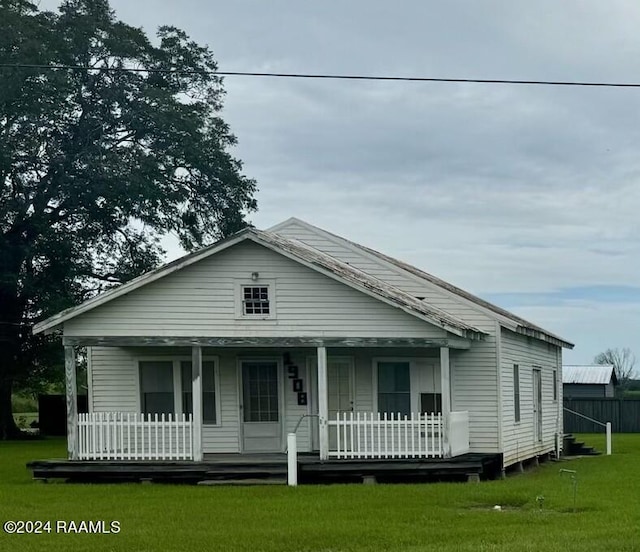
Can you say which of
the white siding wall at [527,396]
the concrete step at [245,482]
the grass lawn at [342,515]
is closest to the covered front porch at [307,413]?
the concrete step at [245,482]

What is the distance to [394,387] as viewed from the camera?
23844 mm

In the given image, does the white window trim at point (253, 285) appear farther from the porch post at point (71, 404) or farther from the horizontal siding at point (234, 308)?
the porch post at point (71, 404)

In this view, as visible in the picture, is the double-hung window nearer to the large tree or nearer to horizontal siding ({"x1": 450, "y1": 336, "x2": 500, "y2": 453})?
horizontal siding ({"x1": 450, "y1": 336, "x2": 500, "y2": 453})

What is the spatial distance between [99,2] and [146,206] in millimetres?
8168

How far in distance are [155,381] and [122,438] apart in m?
2.65

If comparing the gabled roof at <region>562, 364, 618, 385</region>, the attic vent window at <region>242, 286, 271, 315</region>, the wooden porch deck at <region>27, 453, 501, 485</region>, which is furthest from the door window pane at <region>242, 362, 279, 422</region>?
the gabled roof at <region>562, 364, 618, 385</region>

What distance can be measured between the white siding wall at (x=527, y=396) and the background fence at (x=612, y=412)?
16.4 m

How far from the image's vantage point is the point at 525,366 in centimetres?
2669

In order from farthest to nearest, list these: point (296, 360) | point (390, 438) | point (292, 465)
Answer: point (296, 360) < point (390, 438) < point (292, 465)

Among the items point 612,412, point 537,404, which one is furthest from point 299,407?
point 612,412

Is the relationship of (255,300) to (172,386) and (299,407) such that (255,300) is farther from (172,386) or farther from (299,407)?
(172,386)

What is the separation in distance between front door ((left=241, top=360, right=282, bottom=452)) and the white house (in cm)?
2

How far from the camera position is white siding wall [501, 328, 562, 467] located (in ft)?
79.0

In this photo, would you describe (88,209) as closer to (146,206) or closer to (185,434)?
(146,206)
